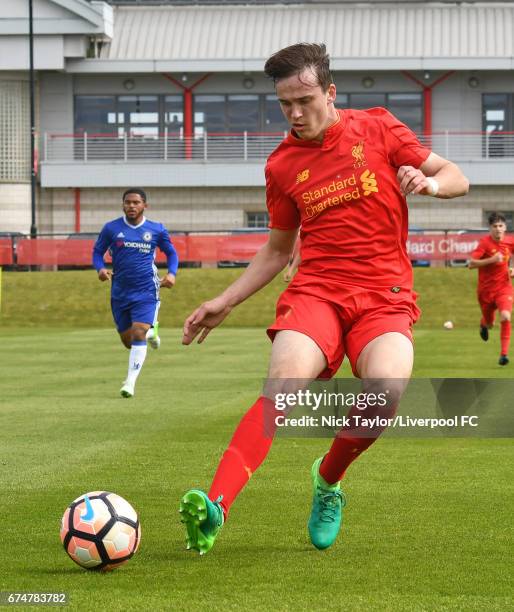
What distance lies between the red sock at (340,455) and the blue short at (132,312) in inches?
386

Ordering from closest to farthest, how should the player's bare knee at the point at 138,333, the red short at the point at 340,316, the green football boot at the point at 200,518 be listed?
1. the green football boot at the point at 200,518
2. the red short at the point at 340,316
3. the player's bare knee at the point at 138,333

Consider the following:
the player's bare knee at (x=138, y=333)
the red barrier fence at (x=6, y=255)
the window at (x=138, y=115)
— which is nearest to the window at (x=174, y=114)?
the window at (x=138, y=115)

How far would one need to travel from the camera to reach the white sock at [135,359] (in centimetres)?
1508

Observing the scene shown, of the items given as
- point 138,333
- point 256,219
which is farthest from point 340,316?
point 256,219

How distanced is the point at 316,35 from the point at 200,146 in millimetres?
6736

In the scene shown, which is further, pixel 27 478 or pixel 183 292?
pixel 183 292

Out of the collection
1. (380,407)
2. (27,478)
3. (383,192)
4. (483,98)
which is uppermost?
(483,98)

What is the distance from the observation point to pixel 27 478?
8703mm

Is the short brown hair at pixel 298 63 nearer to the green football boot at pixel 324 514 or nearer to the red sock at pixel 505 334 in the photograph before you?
the green football boot at pixel 324 514

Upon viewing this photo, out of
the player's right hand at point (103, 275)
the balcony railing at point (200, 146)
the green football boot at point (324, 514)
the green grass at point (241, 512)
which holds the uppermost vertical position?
the balcony railing at point (200, 146)

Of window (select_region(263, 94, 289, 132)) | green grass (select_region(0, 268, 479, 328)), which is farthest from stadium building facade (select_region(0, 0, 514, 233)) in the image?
green grass (select_region(0, 268, 479, 328))

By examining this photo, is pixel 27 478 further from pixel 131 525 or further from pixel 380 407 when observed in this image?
pixel 380 407

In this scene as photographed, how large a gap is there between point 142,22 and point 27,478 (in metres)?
49.6

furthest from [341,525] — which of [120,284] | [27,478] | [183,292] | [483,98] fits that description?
[483,98]
